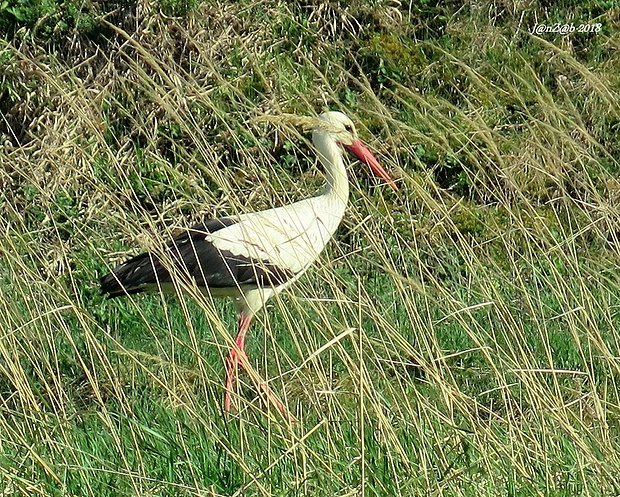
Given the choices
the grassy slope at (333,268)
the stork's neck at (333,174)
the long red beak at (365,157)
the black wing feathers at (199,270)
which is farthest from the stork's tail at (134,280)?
the long red beak at (365,157)

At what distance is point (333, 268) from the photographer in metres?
3.26

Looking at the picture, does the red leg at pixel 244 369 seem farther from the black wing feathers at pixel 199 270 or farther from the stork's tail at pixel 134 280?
the stork's tail at pixel 134 280

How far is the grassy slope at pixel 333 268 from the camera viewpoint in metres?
2.84

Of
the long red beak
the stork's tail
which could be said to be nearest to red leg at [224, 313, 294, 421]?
the stork's tail

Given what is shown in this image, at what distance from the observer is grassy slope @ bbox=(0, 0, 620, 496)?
2840mm

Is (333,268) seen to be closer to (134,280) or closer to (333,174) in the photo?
(134,280)

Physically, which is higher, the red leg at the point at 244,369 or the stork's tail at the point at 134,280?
the red leg at the point at 244,369

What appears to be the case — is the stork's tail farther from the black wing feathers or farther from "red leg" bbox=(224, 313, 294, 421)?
"red leg" bbox=(224, 313, 294, 421)

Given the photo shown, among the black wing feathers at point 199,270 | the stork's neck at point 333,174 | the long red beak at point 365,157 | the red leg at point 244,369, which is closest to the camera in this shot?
the red leg at point 244,369

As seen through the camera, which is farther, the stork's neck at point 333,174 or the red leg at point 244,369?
the stork's neck at point 333,174

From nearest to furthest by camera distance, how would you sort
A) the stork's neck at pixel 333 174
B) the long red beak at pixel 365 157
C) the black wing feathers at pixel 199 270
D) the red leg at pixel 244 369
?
the red leg at pixel 244 369 < the black wing feathers at pixel 199 270 < the stork's neck at pixel 333 174 < the long red beak at pixel 365 157

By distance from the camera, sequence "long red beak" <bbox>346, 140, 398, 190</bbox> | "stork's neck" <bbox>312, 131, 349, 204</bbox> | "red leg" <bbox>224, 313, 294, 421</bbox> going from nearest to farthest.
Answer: "red leg" <bbox>224, 313, 294, 421</bbox> → "stork's neck" <bbox>312, 131, 349, 204</bbox> → "long red beak" <bbox>346, 140, 398, 190</bbox>

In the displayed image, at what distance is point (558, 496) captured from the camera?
2.80 meters

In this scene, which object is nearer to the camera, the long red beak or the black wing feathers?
the black wing feathers
